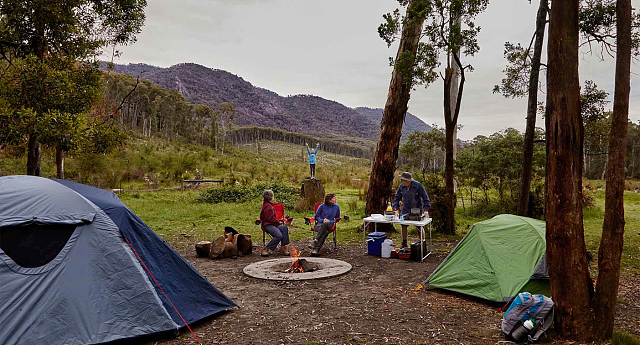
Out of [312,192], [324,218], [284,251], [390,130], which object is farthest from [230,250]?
[312,192]

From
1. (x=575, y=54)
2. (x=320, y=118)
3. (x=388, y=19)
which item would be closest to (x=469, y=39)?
(x=388, y=19)

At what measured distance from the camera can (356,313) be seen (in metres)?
4.82

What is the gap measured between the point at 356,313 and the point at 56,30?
863cm

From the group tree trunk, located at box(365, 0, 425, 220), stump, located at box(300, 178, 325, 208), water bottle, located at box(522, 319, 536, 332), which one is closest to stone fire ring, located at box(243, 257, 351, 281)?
water bottle, located at box(522, 319, 536, 332)

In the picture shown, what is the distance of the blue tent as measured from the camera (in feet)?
12.0

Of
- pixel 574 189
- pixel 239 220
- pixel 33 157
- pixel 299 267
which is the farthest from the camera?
pixel 239 220

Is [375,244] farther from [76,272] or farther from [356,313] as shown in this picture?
[76,272]

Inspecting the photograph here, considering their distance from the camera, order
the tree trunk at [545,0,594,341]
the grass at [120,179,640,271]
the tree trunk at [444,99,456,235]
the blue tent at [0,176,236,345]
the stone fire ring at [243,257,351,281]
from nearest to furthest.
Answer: the blue tent at [0,176,236,345], the tree trunk at [545,0,594,341], the stone fire ring at [243,257,351,281], the tree trunk at [444,99,456,235], the grass at [120,179,640,271]

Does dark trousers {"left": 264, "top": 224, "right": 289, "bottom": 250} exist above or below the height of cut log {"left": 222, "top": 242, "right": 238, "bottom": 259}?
above

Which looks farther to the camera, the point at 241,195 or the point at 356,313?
the point at 241,195

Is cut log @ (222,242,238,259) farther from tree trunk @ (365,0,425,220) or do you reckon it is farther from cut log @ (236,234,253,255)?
tree trunk @ (365,0,425,220)

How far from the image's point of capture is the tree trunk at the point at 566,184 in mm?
3811

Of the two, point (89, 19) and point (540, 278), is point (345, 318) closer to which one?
point (540, 278)

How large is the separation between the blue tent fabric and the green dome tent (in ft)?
10.1
